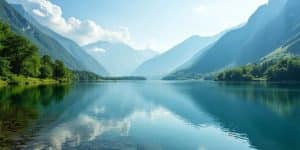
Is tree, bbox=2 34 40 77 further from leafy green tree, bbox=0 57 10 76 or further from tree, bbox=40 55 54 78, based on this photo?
tree, bbox=40 55 54 78

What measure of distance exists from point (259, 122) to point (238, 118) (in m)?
4.61

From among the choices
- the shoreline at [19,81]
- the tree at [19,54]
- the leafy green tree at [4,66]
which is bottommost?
the shoreline at [19,81]

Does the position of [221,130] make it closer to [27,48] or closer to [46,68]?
[27,48]

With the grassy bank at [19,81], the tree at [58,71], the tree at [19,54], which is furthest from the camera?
the tree at [58,71]

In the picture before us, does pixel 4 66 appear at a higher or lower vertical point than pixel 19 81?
higher

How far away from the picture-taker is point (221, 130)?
4366 cm

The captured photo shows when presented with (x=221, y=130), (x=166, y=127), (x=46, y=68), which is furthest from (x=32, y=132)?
(x=46, y=68)

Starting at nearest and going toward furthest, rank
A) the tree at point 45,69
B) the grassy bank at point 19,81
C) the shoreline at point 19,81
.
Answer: the shoreline at point 19,81, the grassy bank at point 19,81, the tree at point 45,69

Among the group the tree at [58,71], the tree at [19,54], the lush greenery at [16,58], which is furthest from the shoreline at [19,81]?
the tree at [58,71]

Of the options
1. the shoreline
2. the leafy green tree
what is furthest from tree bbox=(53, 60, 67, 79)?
the leafy green tree

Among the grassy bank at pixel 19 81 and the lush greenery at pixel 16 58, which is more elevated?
the lush greenery at pixel 16 58

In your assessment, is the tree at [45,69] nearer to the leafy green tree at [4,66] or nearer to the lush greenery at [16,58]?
the lush greenery at [16,58]

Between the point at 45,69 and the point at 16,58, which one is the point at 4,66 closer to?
the point at 16,58

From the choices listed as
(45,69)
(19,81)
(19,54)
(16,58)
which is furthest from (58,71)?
(19,81)
